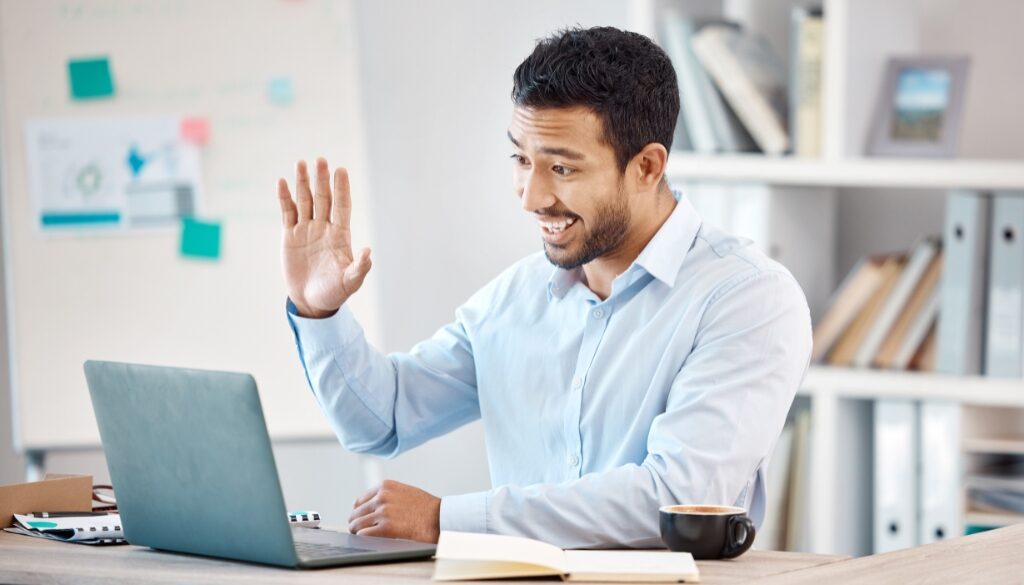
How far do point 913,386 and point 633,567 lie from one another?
1544mm

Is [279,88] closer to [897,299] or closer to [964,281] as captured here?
[897,299]

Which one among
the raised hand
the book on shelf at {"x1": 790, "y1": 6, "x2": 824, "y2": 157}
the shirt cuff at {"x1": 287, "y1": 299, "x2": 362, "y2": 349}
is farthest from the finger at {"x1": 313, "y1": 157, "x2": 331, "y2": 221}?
the book on shelf at {"x1": 790, "y1": 6, "x2": 824, "y2": 157}

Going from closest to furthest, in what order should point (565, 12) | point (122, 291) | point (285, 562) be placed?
1. point (285, 562)
2. point (122, 291)
3. point (565, 12)

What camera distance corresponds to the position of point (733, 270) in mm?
1710

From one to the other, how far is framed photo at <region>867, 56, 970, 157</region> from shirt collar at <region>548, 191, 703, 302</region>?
101cm

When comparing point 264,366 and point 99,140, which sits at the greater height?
point 99,140

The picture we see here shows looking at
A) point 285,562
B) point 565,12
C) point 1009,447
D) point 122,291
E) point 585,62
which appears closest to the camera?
point 285,562

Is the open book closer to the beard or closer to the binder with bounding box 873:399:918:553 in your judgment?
the beard

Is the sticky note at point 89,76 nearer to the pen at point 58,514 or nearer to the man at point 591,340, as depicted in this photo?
the man at point 591,340

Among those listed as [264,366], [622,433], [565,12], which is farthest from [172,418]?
[565,12]

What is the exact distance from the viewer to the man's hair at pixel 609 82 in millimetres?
1693

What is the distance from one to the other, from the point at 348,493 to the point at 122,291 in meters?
0.84

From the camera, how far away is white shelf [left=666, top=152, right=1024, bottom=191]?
2553 millimetres

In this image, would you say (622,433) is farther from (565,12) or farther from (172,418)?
(565,12)
